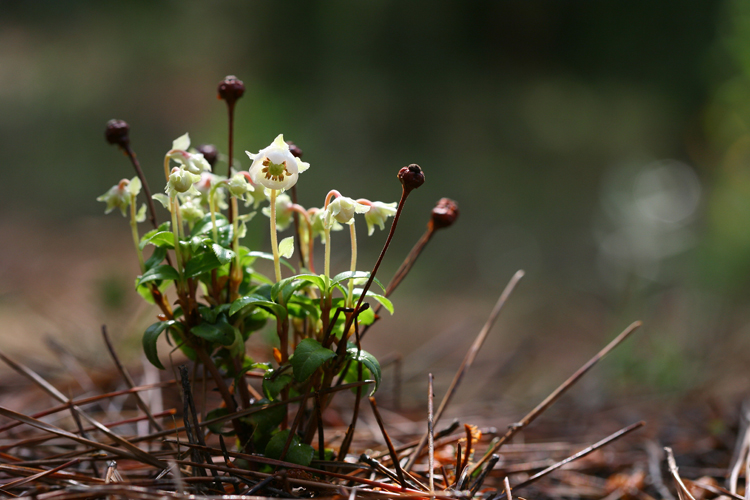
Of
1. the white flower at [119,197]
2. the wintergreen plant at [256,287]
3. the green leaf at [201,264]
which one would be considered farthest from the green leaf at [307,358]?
the white flower at [119,197]

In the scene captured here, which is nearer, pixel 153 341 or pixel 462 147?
pixel 153 341

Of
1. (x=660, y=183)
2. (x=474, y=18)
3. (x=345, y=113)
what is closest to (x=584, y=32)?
(x=474, y=18)

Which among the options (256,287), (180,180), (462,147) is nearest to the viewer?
(180,180)

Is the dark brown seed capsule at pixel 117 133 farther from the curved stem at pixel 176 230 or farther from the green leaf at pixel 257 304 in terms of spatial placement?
the green leaf at pixel 257 304

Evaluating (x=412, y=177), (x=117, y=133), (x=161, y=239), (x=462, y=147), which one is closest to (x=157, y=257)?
(x=161, y=239)

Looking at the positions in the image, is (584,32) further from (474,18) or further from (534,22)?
(474,18)

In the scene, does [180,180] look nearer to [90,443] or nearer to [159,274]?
[159,274]

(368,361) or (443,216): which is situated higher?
(443,216)
